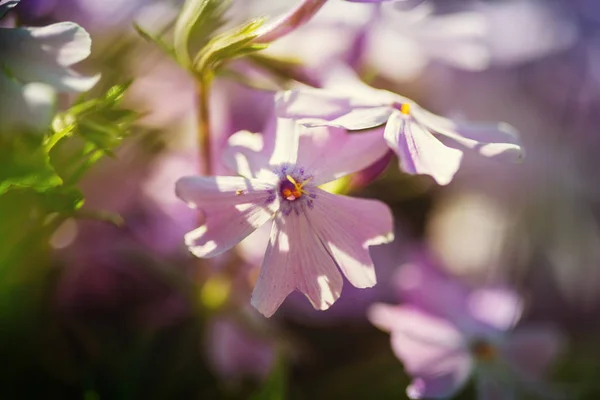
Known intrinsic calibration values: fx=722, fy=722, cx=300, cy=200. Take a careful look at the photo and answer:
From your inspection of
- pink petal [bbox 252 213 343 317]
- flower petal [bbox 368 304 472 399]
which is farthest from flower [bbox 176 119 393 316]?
flower petal [bbox 368 304 472 399]

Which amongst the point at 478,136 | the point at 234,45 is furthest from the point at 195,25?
the point at 478,136

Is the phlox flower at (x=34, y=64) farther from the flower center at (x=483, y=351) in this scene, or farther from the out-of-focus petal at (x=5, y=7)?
the flower center at (x=483, y=351)

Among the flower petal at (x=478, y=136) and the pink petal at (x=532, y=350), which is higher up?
the flower petal at (x=478, y=136)

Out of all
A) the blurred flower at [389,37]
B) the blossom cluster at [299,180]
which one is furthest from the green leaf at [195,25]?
the blurred flower at [389,37]

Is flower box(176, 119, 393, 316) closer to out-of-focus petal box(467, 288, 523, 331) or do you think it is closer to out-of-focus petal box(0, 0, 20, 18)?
out-of-focus petal box(0, 0, 20, 18)

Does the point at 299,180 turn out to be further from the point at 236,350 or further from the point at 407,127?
the point at 236,350

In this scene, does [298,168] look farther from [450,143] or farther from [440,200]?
[440,200]
